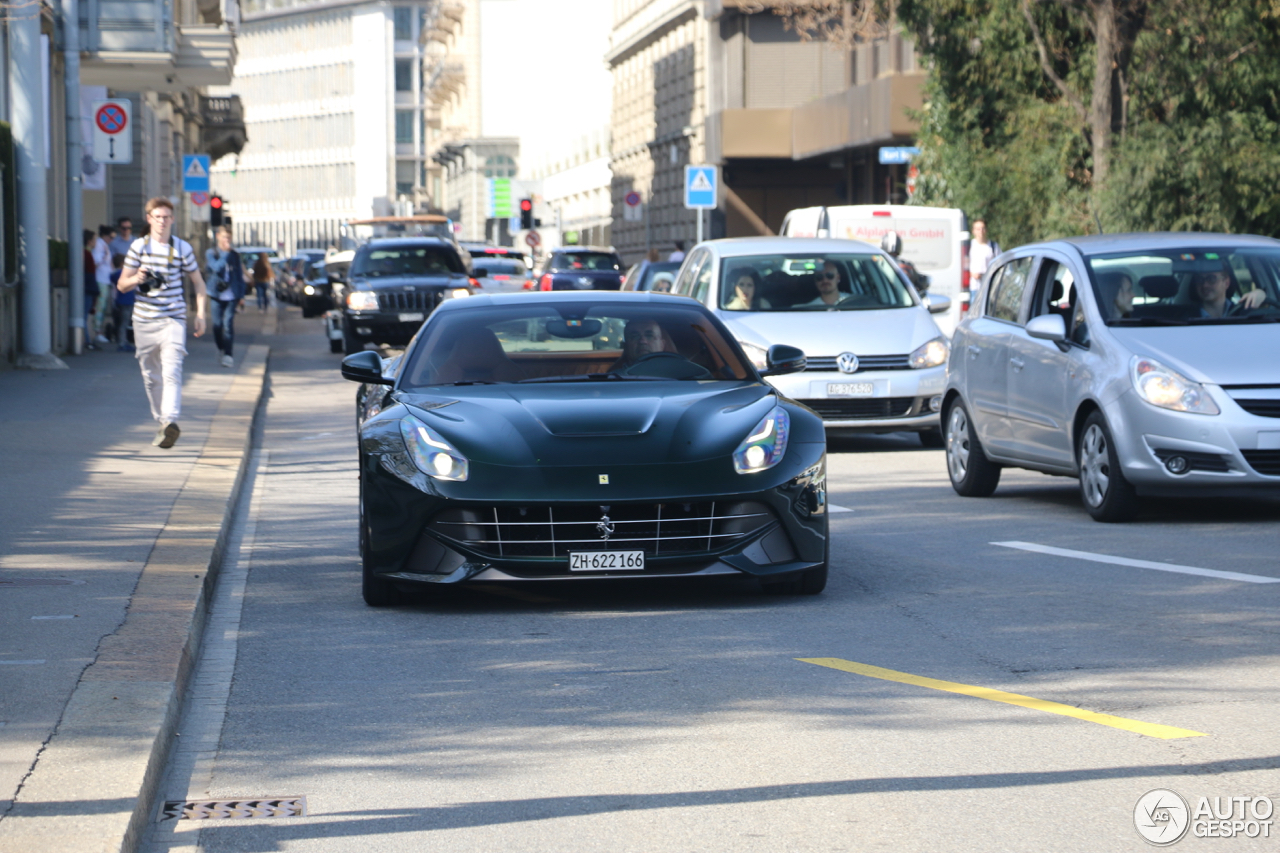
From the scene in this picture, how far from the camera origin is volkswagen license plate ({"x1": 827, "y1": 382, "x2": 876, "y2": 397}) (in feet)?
51.9

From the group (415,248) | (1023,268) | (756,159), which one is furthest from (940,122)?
(756,159)

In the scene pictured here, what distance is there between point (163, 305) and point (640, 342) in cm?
671

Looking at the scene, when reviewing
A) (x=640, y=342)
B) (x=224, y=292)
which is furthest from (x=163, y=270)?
(x=224, y=292)

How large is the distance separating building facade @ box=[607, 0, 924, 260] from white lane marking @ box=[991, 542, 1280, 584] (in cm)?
3320

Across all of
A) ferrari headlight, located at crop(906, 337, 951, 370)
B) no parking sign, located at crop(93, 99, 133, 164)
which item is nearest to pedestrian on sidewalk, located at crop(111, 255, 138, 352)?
no parking sign, located at crop(93, 99, 133, 164)

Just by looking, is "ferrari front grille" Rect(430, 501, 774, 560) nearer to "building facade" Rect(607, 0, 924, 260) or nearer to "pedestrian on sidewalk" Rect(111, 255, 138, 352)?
"pedestrian on sidewalk" Rect(111, 255, 138, 352)

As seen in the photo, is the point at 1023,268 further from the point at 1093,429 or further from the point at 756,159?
the point at 756,159

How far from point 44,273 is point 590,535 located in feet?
58.0

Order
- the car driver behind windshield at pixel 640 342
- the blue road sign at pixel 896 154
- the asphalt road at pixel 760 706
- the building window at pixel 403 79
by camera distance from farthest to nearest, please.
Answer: the building window at pixel 403 79 < the blue road sign at pixel 896 154 < the car driver behind windshield at pixel 640 342 < the asphalt road at pixel 760 706

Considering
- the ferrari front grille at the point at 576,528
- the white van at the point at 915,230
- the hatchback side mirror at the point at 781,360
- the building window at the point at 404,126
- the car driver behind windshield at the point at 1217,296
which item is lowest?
the ferrari front grille at the point at 576,528

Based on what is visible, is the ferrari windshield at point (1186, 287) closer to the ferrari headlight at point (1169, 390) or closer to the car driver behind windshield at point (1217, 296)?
the car driver behind windshield at point (1217, 296)

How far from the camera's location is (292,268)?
2675 inches

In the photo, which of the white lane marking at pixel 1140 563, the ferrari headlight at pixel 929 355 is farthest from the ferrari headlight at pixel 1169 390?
the ferrari headlight at pixel 929 355

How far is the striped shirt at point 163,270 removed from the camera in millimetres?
14969
